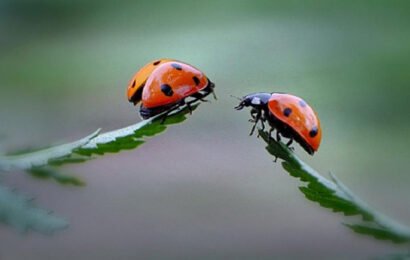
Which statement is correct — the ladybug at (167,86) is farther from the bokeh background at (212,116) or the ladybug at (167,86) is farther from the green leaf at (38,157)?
the bokeh background at (212,116)

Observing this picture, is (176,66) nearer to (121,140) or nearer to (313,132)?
(313,132)

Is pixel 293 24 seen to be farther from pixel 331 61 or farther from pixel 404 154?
pixel 404 154

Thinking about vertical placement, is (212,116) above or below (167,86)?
above

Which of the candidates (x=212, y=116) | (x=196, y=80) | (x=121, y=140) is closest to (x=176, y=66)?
(x=196, y=80)

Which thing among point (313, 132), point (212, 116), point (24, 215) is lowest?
point (24, 215)

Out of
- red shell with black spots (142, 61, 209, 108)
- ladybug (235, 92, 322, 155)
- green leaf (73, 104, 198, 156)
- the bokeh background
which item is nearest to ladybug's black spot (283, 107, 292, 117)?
ladybug (235, 92, 322, 155)

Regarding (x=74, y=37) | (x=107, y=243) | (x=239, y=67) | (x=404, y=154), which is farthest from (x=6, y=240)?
(x=74, y=37)
